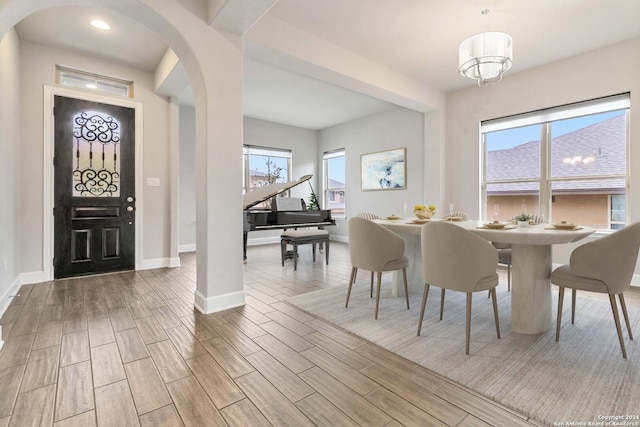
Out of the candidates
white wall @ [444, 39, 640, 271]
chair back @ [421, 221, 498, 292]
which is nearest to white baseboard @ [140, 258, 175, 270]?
chair back @ [421, 221, 498, 292]

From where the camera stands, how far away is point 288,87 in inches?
196

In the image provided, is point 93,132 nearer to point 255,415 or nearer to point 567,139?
point 255,415

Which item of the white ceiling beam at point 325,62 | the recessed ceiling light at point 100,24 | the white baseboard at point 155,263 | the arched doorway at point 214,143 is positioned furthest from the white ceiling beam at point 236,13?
the white baseboard at point 155,263

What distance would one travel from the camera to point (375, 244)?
2580 mm

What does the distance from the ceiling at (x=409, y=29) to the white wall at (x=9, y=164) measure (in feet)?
1.69

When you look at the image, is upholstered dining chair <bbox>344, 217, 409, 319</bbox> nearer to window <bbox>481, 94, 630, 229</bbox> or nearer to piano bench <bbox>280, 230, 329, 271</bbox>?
piano bench <bbox>280, 230, 329, 271</bbox>

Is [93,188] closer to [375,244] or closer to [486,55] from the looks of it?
[375,244]

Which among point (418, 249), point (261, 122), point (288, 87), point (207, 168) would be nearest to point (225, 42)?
point (207, 168)

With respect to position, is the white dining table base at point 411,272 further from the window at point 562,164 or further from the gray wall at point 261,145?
the gray wall at point 261,145

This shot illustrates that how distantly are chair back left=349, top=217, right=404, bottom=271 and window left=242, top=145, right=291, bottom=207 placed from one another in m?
4.43

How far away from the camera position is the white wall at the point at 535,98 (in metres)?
3.57

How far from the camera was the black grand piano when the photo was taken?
178 inches

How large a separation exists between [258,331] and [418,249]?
1.82m

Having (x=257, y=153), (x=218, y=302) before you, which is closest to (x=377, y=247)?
(x=218, y=302)
